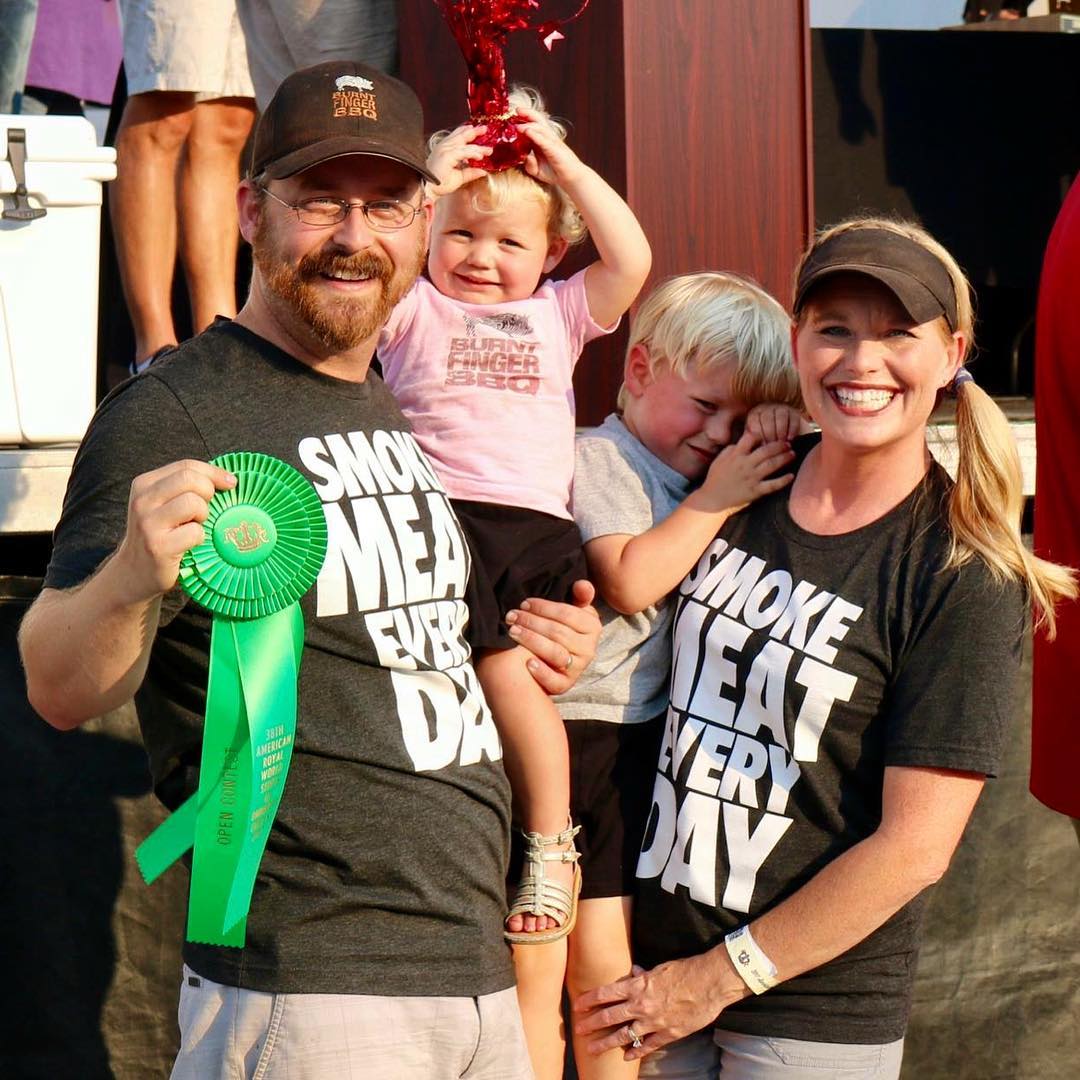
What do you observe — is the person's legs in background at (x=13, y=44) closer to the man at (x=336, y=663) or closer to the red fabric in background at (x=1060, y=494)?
the man at (x=336, y=663)

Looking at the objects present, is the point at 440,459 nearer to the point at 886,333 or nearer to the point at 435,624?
the point at 435,624

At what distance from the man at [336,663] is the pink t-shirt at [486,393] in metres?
0.36

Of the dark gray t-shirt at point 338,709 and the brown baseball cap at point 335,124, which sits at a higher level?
the brown baseball cap at point 335,124

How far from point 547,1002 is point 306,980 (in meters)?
0.55

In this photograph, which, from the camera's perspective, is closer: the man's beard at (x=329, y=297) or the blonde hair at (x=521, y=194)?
the man's beard at (x=329, y=297)

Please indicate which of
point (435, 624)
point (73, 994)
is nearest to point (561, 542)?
point (435, 624)

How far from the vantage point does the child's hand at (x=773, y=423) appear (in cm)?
245

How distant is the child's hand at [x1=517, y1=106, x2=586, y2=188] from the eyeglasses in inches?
17.6

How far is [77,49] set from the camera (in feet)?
16.9

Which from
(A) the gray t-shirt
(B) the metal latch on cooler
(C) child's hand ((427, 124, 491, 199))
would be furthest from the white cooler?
(A) the gray t-shirt

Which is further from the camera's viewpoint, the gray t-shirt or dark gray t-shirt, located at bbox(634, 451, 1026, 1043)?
Result: the gray t-shirt

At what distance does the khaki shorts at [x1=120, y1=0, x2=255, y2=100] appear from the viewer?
376cm

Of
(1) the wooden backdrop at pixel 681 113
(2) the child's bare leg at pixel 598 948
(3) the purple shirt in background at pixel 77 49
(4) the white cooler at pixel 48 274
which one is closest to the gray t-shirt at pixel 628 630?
(2) the child's bare leg at pixel 598 948

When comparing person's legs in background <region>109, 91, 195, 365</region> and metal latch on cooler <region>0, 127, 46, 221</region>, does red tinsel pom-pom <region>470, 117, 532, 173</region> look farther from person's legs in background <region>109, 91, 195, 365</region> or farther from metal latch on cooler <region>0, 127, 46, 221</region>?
person's legs in background <region>109, 91, 195, 365</region>
